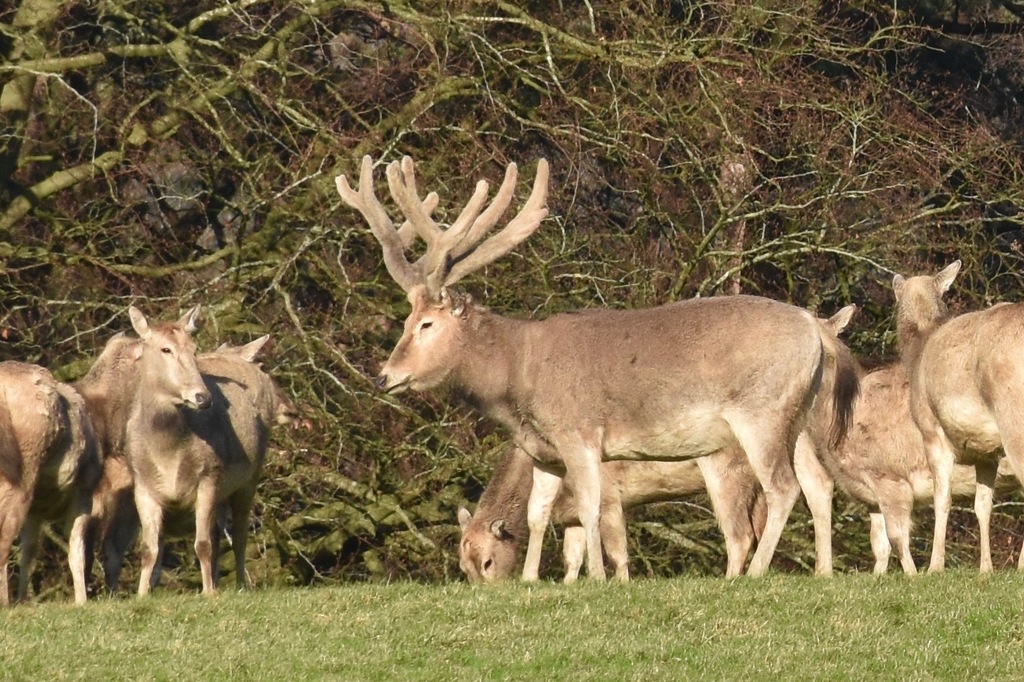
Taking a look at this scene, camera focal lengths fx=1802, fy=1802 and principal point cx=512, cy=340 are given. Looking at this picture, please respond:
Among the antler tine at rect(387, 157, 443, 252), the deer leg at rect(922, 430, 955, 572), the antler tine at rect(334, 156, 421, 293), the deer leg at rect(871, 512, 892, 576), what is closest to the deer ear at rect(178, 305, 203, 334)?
the antler tine at rect(334, 156, 421, 293)

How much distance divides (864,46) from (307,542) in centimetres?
741

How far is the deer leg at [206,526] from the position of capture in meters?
13.4

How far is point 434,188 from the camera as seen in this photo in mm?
17578

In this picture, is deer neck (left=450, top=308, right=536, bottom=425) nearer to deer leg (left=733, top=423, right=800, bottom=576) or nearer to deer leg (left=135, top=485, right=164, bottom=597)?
deer leg (left=733, top=423, right=800, bottom=576)

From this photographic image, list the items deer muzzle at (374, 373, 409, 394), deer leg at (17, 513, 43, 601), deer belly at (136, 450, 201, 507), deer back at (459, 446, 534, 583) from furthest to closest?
deer back at (459, 446, 534, 583)
deer leg at (17, 513, 43, 601)
deer belly at (136, 450, 201, 507)
deer muzzle at (374, 373, 409, 394)

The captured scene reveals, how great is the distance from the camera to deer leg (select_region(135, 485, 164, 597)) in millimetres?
13305

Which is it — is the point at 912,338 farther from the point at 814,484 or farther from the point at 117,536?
the point at 117,536

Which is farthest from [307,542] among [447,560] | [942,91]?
[942,91]

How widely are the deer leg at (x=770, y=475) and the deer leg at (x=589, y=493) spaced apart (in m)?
1.01

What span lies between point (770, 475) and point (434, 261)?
2895 millimetres

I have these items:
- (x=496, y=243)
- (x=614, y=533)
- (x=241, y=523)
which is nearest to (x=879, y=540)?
(x=614, y=533)

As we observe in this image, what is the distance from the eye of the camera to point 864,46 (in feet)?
57.8

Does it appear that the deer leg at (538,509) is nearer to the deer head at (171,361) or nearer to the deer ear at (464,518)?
the deer ear at (464,518)

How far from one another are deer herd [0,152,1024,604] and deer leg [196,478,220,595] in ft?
0.06
